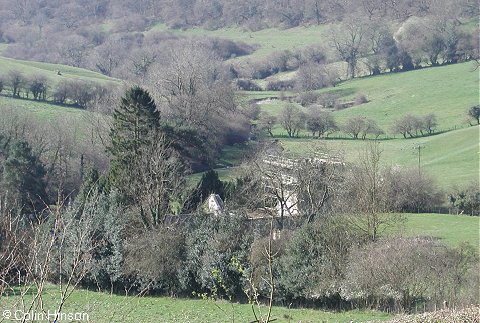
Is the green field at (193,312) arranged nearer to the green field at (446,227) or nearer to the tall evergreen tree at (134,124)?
the green field at (446,227)

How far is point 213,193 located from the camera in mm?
36406

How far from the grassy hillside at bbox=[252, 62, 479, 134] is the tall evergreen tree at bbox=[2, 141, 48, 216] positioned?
111 ft

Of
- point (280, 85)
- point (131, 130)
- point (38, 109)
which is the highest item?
point (280, 85)

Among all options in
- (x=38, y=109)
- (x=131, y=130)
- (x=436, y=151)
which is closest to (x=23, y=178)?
(x=131, y=130)

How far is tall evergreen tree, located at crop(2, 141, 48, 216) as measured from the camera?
117ft

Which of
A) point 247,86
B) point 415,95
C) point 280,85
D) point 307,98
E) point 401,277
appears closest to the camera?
point 401,277

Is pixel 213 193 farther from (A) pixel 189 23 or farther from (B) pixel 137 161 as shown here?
(A) pixel 189 23

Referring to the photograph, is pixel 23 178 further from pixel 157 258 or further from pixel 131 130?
pixel 157 258

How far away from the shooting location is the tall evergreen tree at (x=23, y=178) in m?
35.6

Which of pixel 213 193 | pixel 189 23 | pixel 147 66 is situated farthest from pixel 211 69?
pixel 189 23

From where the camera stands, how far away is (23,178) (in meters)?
36.3

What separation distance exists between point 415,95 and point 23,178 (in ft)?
171

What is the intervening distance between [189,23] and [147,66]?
188 feet

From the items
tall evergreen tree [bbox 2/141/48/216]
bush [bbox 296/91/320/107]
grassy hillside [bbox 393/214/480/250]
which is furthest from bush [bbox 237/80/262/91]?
tall evergreen tree [bbox 2/141/48/216]
